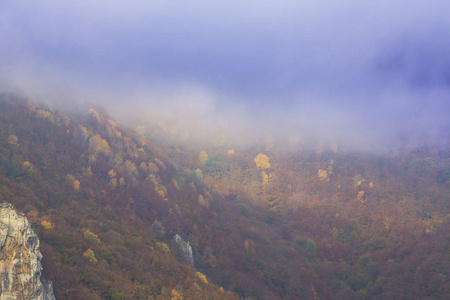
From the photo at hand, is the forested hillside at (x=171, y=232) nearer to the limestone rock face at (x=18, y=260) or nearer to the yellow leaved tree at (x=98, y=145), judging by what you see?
the yellow leaved tree at (x=98, y=145)

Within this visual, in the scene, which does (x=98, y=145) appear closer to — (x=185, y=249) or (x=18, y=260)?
(x=185, y=249)

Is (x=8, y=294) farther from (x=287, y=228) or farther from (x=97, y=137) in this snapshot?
(x=287, y=228)

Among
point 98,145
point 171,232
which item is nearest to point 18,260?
point 171,232

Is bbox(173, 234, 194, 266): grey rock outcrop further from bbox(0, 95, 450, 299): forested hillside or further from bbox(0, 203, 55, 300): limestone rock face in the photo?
bbox(0, 203, 55, 300): limestone rock face

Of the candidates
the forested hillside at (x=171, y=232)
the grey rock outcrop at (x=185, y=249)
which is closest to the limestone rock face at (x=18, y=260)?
the forested hillside at (x=171, y=232)

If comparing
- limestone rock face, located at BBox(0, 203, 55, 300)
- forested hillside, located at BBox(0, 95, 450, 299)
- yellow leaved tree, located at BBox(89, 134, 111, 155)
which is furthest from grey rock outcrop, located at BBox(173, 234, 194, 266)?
limestone rock face, located at BBox(0, 203, 55, 300)

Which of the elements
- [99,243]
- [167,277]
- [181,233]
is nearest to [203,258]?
[181,233]
